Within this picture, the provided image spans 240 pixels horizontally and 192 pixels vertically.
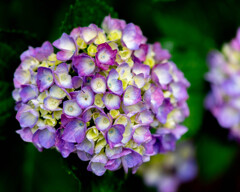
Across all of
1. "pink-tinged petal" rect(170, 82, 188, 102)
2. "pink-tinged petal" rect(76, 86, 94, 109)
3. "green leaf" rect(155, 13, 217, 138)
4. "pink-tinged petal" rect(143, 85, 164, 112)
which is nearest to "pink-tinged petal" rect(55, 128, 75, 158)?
"pink-tinged petal" rect(76, 86, 94, 109)

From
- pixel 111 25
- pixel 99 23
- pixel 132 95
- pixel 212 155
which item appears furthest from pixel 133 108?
pixel 212 155

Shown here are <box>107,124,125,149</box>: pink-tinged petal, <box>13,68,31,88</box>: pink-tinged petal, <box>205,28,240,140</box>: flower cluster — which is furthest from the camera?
<box>205,28,240,140</box>: flower cluster

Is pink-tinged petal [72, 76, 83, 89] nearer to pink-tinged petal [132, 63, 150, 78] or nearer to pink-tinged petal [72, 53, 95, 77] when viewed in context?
pink-tinged petal [72, 53, 95, 77]

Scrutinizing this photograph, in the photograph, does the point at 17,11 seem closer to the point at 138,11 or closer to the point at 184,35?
the point at 138,11

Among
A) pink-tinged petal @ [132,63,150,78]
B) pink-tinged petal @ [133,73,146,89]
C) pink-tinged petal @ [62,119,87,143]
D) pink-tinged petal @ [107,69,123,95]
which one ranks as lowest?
pink-tinged petal @ [62,119,87,143]

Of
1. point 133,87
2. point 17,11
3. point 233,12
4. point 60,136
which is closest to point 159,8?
point 233,12

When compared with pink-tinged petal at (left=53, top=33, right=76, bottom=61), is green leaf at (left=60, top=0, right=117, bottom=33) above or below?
above
